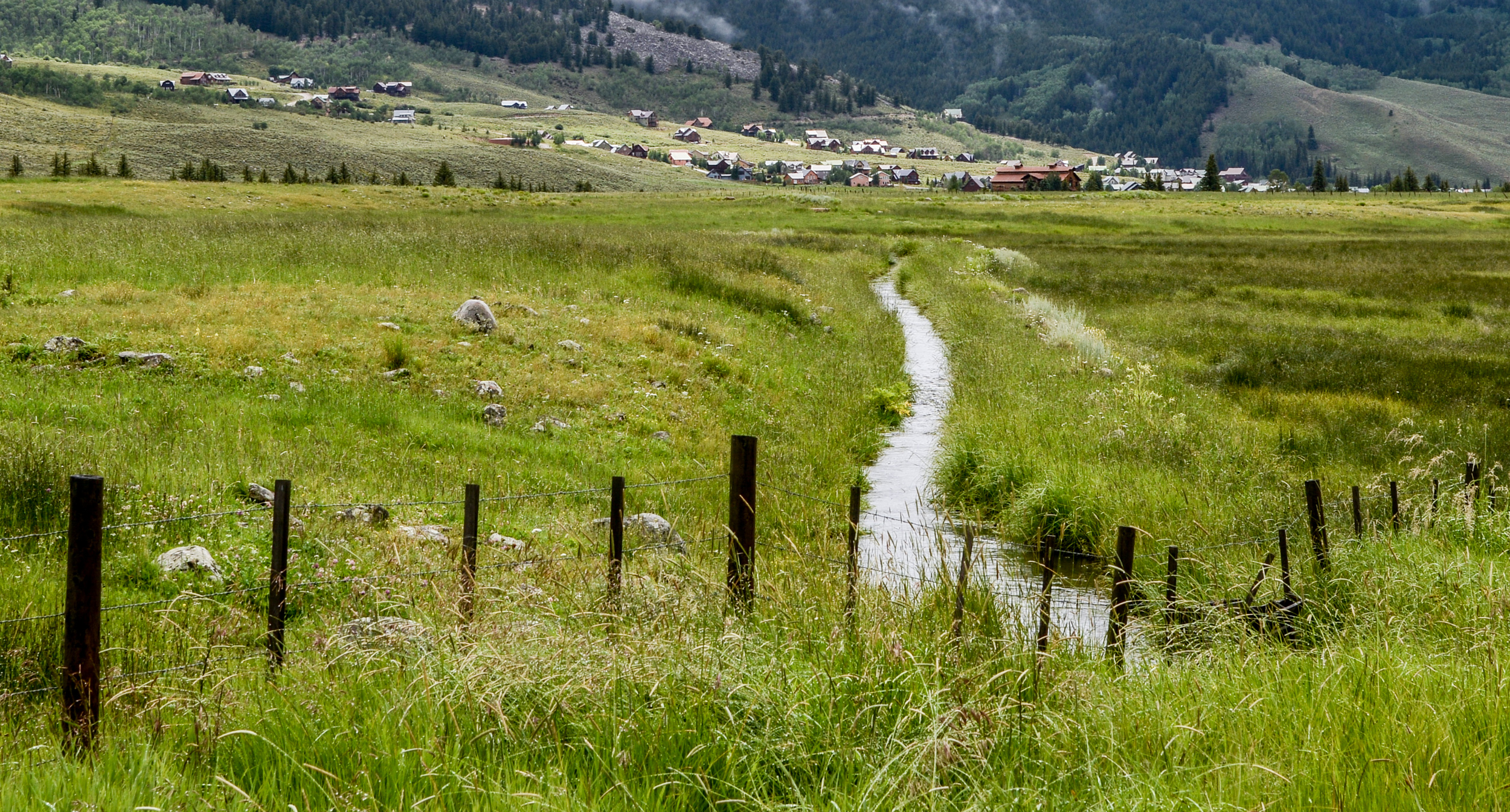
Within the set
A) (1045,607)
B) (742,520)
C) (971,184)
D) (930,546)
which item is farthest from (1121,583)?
(971,184)

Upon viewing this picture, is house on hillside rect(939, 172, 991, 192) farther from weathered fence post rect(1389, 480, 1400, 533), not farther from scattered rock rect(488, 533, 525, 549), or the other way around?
scattered rock rect(488, 533, 525, 549)

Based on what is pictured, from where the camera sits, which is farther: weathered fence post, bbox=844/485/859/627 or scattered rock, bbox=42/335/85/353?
scattered rock, bbox=42/335/85/353

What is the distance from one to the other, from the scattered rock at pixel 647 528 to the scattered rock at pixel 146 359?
7.46 m

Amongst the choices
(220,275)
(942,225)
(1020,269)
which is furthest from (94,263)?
(942,225)

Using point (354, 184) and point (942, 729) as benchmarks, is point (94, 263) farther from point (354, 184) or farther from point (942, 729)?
point (354, 184)

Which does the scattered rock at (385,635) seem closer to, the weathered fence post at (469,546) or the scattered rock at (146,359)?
the weathered fence post at (469,546)

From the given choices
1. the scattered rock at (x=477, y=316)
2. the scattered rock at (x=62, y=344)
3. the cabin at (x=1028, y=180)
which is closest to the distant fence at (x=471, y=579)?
the scattered rock at (x=62, y=344)

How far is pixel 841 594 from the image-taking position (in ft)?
21.2

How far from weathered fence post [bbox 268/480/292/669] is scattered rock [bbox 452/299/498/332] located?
1214cm

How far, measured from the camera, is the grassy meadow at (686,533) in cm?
444

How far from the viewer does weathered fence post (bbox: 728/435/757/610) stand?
21.0 feet

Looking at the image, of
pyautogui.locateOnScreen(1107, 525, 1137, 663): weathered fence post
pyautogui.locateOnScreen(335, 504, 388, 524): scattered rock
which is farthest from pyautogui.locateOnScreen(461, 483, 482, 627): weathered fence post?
pyautogui.locateOnScreen(1107, 525, 1137, 663): weathered fence post

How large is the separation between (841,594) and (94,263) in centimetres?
1946

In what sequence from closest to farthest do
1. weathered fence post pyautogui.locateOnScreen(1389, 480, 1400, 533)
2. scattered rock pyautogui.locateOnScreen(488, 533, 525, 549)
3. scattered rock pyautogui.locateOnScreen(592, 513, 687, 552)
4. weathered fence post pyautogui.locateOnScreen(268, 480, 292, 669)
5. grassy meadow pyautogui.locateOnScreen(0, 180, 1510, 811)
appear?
1. grassy meadow pyautogui.locateOnScreen(0, 180, 1510, 811)
2. weathered fence post pyautogui.locateOnScreen(268, 480, 292, 669)
3. scattered rock pyautogui.locateOnScreen(488, 533, 525, 549)
4. weathered fence post pyautogui.locateOnScreen(1389, 480, 1400, 533)
5. scattered rock pyautogui.locateOnScreen(592, 513, 687, 552)
